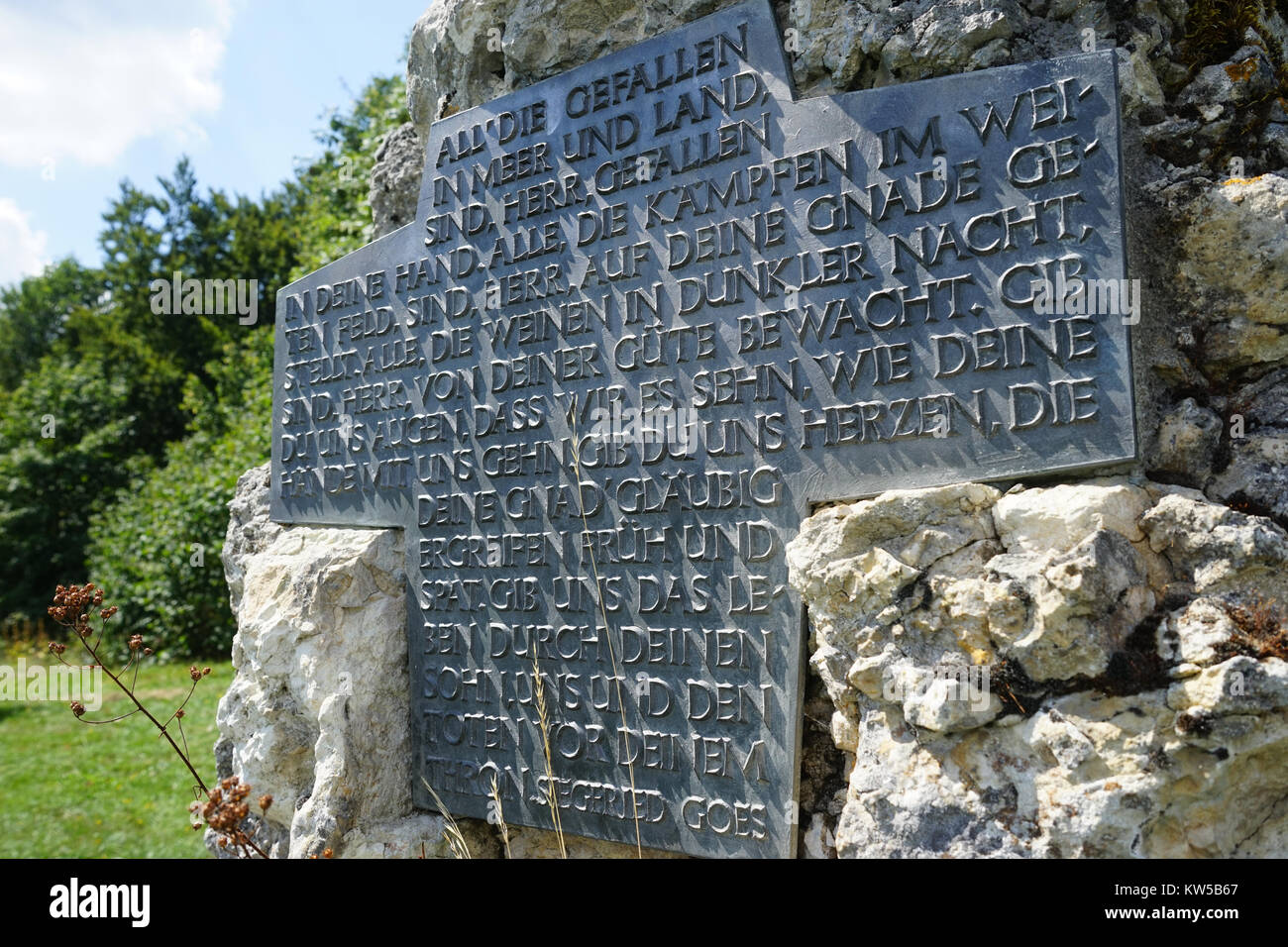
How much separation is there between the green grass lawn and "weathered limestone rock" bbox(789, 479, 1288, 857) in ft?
12.4

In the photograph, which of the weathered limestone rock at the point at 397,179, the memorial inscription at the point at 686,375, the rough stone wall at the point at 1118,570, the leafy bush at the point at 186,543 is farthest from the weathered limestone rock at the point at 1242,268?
the leafy bush at the point at 186,543

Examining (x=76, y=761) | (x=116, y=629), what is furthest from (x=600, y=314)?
(x=116, y=629)

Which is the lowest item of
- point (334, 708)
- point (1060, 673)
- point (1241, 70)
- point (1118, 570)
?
point (334, 708)

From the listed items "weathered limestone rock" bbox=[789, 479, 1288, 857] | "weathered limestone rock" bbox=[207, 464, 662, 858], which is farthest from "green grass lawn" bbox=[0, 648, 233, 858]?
"weathered limestone rock" bbox=[789, 479, 1288, 857]

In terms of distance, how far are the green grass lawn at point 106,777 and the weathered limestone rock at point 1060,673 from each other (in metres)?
3.77

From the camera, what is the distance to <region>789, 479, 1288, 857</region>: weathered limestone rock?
2.26 m

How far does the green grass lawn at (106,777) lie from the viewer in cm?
584

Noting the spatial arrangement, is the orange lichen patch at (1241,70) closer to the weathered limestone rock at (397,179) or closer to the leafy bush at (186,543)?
the weathered limestone rock at (397,179)

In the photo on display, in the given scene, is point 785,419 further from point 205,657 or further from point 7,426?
point 7,426

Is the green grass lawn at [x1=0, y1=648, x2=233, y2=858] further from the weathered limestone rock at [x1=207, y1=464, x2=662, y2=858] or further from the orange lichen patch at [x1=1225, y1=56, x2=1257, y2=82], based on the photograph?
the orange lichen patch at [x1=1225, y1=56, x2=1257, y2=82]

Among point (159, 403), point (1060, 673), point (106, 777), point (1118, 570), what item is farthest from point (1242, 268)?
point (159, 403)

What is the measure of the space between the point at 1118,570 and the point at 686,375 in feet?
5.14

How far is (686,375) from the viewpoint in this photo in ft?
10.8

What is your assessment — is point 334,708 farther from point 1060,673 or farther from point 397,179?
point 1060,673
